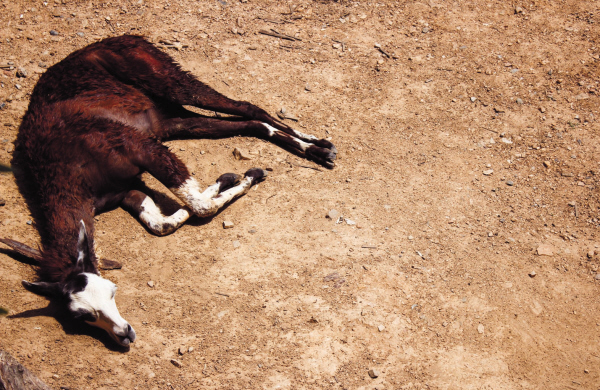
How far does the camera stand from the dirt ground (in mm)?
3672

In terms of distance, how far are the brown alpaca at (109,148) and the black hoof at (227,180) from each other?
1 cm

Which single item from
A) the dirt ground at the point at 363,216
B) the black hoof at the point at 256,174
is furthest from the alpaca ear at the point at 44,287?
the black hoof at the point at 256,174

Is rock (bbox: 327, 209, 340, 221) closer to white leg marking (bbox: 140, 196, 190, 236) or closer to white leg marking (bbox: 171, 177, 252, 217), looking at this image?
white leg marking (bbox: 171, 177, 252, 217)

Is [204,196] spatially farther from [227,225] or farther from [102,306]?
[102,306]

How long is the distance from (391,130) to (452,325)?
2.50m

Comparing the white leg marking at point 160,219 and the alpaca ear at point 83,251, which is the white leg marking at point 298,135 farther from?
the alpaca ear at point 83,251

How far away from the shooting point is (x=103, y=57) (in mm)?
5168

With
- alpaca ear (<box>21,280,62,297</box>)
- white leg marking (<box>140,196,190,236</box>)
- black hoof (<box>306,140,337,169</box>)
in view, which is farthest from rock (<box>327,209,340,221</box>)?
Answer: alpaca ear (<box>21,280,62,297</box>)

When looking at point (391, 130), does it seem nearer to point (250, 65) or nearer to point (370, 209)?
point (370, 209)

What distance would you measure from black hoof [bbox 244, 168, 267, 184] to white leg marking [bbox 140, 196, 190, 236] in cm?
75

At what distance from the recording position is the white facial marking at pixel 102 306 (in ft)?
11.6

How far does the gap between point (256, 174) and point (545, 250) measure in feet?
9.47

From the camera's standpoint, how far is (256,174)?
4.96 meters

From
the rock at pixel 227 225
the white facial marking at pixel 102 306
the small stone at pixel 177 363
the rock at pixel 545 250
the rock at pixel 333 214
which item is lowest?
the small stone at pixel 177 363
